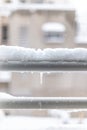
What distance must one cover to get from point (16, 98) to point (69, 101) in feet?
0.22

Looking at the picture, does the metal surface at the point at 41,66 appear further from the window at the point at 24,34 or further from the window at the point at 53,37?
the window at the point at 24,34

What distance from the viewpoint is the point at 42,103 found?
509 mm

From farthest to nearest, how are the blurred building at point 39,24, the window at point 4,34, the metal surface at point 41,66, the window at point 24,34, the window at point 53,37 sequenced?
1. the window at point 24,34
2. the window at point 4,34
3. the blurred building at point 39,24
4. the window at point 53,37
5. the metal surface at point 41,66

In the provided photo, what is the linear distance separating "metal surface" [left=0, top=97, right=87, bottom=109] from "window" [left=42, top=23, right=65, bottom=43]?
26.6 ft

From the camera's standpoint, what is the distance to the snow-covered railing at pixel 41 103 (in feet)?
1.66

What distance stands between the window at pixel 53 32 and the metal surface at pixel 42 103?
8122 mm

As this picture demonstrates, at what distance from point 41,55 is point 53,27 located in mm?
8486

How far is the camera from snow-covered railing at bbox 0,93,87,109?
506 millimetres

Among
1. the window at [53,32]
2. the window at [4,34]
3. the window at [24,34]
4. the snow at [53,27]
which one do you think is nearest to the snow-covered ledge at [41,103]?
the window at [53,32]

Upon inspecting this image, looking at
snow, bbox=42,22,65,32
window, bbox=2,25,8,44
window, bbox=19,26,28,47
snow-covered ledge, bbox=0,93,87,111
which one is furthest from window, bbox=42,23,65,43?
snow-covered ledge, bbox=0,93,87,111

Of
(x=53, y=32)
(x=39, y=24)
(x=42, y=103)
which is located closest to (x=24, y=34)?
Result: (x=39, y=24)

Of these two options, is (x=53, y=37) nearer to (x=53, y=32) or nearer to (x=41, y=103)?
(x=53, y=32)

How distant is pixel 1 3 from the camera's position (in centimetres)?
962

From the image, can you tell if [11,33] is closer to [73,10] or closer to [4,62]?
[73,10]
